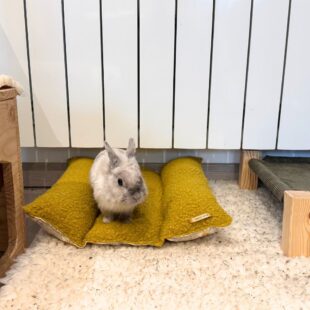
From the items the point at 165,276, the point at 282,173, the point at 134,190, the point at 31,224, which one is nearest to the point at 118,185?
the point at 134,190

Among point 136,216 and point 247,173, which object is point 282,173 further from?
point 136,216

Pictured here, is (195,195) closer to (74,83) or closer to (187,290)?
(187,290)

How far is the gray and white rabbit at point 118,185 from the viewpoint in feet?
3.38

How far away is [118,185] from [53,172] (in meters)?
0.61

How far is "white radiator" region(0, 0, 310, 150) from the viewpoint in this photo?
4.20 feet

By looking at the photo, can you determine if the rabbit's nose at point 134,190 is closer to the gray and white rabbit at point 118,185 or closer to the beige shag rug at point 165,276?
the gray and white rabbit at point 118,185

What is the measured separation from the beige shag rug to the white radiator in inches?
17.3

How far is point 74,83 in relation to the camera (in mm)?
1346

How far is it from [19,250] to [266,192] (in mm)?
918

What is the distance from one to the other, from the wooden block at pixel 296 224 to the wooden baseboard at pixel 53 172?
583 mm

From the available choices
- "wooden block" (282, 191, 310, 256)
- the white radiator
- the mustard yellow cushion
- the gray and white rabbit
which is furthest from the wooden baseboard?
"wooden block" (282, 191, 310, 256)

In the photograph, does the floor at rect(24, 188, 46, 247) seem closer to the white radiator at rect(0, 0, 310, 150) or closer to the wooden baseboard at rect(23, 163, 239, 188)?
the wooden baseboard at rect(23, 163, 239, 188)

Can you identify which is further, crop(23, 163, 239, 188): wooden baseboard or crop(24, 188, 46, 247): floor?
crop(23, 163, 239, 188): wooden baseboard

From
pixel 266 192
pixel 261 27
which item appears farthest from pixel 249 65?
pixel 266 192
